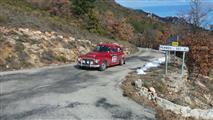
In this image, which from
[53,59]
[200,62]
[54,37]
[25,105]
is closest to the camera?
[25,105]

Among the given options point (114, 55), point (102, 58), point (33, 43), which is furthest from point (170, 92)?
point (33, 43)

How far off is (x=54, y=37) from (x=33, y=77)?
12.7m

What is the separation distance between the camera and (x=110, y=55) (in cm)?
2628

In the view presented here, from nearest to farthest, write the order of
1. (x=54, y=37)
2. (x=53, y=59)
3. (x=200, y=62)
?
(x=200, y=62), (x=53, y=59), (x=54, y=37)

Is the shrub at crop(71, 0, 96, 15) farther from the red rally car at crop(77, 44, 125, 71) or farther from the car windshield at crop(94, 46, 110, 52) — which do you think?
the car windshield at crop(94, 46, 110, 52)

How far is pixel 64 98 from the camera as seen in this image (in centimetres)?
1480

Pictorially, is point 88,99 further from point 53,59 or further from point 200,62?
point 53,59

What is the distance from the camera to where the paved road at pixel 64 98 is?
41.2 feet

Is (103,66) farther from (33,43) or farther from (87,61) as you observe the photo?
(33,43)

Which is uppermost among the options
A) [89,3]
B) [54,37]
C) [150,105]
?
[89,3]

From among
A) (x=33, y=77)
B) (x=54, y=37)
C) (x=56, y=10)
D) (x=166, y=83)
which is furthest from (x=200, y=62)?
(x=56, y=10)

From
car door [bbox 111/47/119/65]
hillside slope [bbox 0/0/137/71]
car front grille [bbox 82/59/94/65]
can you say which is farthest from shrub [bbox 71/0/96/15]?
car front grille [bbox 82/59/94/65]

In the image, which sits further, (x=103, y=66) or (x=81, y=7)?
(x=81, y=7)

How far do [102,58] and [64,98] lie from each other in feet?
33.6
